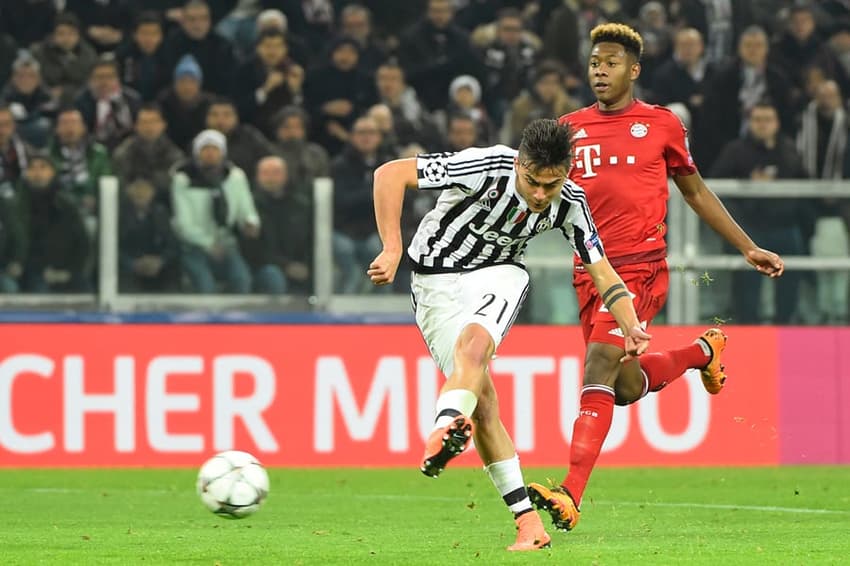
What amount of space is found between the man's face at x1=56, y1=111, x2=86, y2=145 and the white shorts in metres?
7.32

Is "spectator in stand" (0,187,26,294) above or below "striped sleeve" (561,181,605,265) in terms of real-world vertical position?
below

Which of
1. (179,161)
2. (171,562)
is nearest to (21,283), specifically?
(179,161)

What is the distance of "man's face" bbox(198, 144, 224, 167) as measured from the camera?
45.0ft

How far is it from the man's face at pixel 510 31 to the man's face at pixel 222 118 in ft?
10.2

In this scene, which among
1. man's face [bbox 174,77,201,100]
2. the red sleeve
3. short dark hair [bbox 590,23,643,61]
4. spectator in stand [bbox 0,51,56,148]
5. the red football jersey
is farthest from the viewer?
man's face [bbox 174,77,201,100]

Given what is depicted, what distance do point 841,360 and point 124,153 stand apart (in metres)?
5.89

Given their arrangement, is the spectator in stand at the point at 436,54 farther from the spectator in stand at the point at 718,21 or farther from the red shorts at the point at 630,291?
the red shorts at the point at 630,291

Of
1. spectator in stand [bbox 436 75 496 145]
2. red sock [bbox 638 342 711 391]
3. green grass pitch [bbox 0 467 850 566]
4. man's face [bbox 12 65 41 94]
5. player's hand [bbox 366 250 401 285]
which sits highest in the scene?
man's face [bbox 12 65 41 94]

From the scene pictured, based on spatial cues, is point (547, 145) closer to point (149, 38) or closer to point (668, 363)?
point (668, 363)

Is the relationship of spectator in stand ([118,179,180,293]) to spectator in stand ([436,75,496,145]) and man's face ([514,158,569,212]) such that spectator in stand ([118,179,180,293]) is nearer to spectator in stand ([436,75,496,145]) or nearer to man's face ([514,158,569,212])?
spectator in stand ([436,75,496,145])

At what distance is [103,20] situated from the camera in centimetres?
1658

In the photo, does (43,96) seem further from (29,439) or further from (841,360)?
(841,360)

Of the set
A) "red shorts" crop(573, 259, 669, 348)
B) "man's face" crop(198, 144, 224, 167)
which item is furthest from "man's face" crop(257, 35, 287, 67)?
"red shorts" crop(573, 259, 669, 348)

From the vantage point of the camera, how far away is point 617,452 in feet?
45.0
